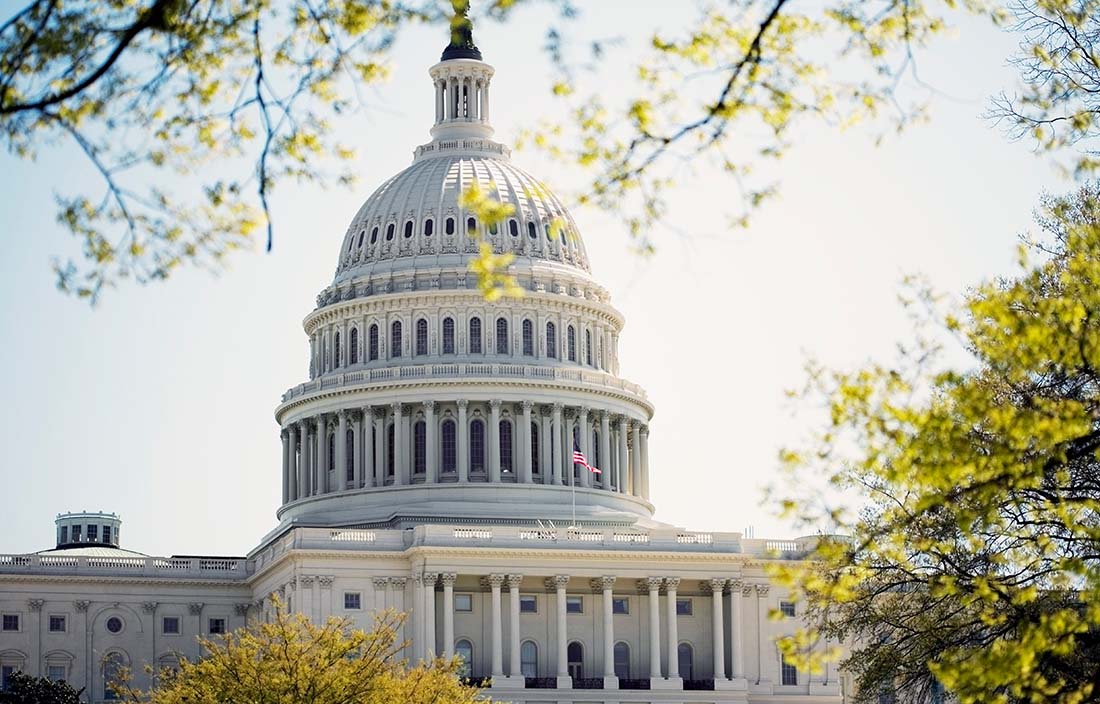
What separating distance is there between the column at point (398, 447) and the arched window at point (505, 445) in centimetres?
668

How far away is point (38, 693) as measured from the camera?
118 metres

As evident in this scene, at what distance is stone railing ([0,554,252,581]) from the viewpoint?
5728 inches

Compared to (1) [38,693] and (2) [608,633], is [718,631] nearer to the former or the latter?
(2) [608,633]

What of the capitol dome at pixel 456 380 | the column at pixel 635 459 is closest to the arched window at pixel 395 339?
the capitol dome at pixel 456 380

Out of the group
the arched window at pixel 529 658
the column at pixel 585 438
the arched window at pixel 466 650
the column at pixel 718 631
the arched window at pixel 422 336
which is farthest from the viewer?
the arched window at pixel 422 336

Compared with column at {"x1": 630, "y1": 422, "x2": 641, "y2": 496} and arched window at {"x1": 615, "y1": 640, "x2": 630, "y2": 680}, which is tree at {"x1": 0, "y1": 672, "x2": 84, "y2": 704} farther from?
column at {"x1": 630, "y1": 422, "x2": 641, "y2": 496}

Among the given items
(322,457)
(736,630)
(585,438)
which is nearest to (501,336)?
(585,438)

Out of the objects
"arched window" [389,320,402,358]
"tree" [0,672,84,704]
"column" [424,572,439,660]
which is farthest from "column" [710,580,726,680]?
"tree" [0,672,84,704]

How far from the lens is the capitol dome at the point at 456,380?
15362 cm

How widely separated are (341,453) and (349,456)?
0.75 m

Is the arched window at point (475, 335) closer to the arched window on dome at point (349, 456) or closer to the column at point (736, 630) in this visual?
the arched window on dome at point (349, 456)

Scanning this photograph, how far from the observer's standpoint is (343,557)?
444 feet

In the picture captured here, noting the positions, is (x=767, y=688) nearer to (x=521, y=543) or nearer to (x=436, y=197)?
(x=521, y=543)

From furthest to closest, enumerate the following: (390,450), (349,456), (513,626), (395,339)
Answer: (395,339) < (349,456) < (390,450) < (513,626)
